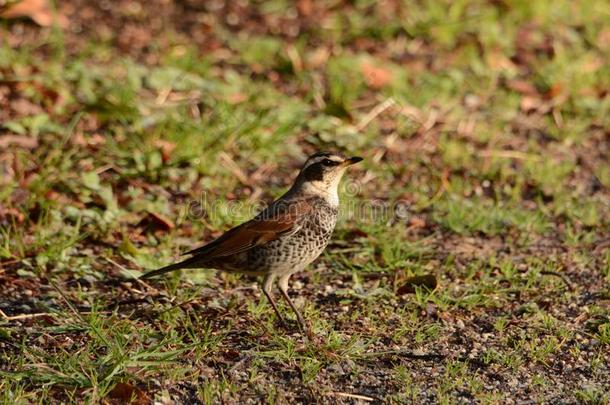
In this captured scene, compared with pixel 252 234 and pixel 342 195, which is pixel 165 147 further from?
pixel 252 234

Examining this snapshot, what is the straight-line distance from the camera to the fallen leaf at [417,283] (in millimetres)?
6266

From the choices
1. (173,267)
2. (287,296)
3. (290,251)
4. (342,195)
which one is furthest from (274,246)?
(342,195)

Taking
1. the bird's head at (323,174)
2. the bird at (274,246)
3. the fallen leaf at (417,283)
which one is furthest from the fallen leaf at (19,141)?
the fallen leaf at (417,283)

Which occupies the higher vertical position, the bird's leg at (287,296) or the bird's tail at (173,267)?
the bird's tail at (173,267)

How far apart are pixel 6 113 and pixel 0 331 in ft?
11.0

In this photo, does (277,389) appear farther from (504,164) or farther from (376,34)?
(376,34)

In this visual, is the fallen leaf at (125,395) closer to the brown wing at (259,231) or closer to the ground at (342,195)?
the ground at (342,195)

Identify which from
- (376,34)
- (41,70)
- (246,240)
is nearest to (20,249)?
(246,240)

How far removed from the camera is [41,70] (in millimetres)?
8961

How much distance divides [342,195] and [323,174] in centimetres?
146
